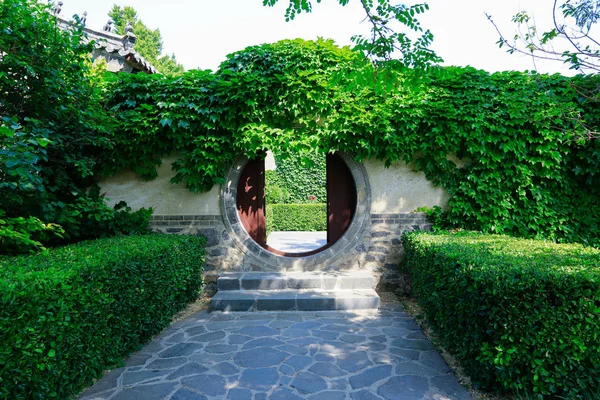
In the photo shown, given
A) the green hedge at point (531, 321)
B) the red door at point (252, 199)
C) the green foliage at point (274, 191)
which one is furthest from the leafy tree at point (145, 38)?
the green hedge at point (531, 321)

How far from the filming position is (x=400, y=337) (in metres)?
4.07

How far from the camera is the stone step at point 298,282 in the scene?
5.33 meters

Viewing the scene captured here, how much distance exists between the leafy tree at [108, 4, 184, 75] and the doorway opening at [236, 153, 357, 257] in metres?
18.7

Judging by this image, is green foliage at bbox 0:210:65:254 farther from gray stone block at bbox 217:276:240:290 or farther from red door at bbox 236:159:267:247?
red door at bbox 236:159:267:247

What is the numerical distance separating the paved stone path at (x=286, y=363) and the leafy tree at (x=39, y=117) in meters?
1.63

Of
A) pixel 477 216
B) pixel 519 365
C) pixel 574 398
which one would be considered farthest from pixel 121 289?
pixel 477 216

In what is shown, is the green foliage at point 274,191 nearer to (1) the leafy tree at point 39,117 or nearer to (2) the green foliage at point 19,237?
(1) the leafy tree at point 39,117

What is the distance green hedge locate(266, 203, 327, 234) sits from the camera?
1402cm

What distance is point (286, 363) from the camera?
11.2ft

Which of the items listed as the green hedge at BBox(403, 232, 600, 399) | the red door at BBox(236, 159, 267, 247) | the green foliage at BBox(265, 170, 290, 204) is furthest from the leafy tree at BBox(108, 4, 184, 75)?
the green hedge at BBox(403, 232, 600, 399)

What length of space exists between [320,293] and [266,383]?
7.30 ft

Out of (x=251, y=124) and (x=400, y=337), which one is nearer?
(x=400, y=337)

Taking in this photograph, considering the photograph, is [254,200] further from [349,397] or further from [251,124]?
[349,397]

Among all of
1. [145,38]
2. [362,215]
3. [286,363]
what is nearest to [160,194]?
[362,215]
